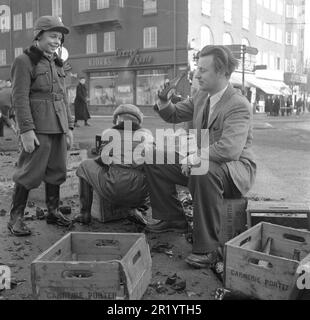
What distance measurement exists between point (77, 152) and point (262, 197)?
8.57ft

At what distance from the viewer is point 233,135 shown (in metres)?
3.88

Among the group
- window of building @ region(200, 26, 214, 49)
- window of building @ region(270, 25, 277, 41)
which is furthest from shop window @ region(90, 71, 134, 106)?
window of building @ region(270, 25, 277, 41)

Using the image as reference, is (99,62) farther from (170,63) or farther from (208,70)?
(208,70)

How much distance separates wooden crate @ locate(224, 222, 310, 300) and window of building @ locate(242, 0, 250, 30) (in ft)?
130

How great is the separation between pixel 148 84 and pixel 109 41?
16.5ft

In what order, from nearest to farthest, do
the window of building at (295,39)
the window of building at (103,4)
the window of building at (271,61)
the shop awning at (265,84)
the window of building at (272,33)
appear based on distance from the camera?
the window of building at (103,4)
the shop awning at (265,84)
the window of building at (271,61)
the window of building at (272,33)
the window of building at (295,39)

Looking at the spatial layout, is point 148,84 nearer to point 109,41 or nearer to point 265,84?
point 109,41

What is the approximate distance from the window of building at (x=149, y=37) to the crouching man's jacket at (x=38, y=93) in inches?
1225

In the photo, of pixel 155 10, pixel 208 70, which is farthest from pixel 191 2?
pixel 208 70

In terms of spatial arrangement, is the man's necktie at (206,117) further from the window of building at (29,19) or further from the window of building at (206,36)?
the window of building at (29,19)

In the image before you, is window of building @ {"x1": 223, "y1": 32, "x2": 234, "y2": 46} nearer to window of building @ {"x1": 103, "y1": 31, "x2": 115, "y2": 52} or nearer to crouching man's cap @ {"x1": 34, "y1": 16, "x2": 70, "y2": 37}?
window of building @ {"x1": 103, "y1": 31, "x2": 115, "y2": 52}

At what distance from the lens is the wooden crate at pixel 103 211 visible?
4957 millimetres

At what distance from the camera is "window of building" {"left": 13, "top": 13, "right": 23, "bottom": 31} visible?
142 feet

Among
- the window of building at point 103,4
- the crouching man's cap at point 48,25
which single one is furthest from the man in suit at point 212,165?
the window of building at point 103,4
